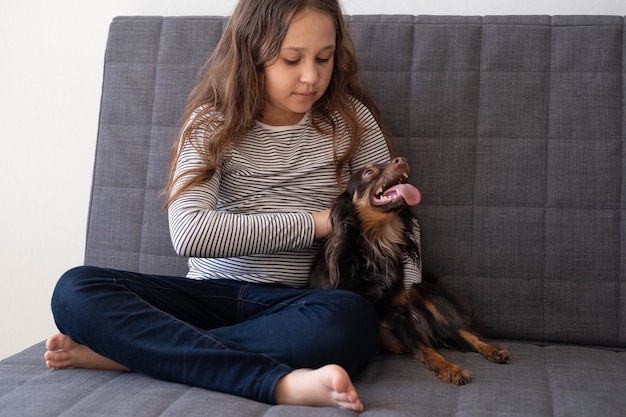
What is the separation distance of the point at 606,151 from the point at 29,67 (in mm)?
2013

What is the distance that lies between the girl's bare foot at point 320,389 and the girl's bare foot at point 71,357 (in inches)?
17.0

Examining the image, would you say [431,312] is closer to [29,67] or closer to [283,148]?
[283,148]

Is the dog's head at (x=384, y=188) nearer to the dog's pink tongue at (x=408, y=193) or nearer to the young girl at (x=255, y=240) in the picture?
the dog's pink tongue at (x=408, y=193)

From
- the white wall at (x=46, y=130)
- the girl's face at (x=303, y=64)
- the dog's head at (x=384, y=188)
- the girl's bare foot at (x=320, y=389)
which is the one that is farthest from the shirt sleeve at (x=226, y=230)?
the white wall at (x=46, y=130)

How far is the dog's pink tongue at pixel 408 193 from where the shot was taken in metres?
1.92

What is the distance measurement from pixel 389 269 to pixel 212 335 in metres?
0.55

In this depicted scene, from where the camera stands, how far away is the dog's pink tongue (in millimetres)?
1923

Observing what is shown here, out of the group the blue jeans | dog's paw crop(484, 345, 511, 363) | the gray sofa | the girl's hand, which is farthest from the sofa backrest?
the blue jeans

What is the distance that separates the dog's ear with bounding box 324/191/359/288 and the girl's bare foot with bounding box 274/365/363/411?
0.42 m

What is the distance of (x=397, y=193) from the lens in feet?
6.43

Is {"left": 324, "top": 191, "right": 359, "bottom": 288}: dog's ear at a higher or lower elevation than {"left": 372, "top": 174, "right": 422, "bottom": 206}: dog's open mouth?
lower

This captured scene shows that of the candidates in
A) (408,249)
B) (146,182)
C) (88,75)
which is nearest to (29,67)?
(88,75)

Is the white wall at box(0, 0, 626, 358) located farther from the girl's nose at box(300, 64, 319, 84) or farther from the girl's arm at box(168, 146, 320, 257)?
the girl's arm at box(168, 146, 320, 257)

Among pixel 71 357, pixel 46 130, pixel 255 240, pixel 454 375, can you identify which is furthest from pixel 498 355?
pixel 46 130
